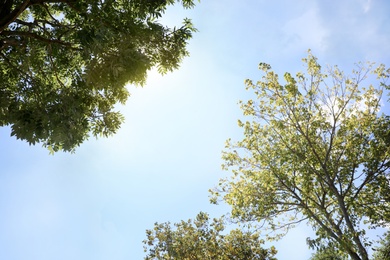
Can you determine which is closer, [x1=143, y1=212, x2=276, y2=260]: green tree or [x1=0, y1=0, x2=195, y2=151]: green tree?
[x1=0, y1=0, x2=195, y2=151]: green tree

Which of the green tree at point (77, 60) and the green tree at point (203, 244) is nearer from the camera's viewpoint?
the green tree at point (77, 60)

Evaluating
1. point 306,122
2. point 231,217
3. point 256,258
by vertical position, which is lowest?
point 256,258

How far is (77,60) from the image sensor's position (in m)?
10.9

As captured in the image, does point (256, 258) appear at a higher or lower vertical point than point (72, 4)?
lower

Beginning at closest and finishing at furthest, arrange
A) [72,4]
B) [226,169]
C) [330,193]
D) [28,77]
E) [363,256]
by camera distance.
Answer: [72,4]
[28,77]
[363,256]
[330,193]
[226,169]

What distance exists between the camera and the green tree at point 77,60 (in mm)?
8219

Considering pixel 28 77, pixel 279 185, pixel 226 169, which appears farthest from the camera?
pixel 226 169

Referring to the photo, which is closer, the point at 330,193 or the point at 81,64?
the point at 81,64

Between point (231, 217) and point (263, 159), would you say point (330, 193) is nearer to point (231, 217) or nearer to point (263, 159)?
point (263, 159)

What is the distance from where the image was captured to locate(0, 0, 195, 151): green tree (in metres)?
8.22

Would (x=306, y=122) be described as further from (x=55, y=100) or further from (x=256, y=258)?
(x=55, y=100)

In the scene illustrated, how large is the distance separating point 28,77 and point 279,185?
13566mm

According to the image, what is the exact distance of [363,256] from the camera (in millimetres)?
11930

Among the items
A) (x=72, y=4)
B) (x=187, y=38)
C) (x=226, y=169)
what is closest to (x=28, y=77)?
(x=72, y=4)
